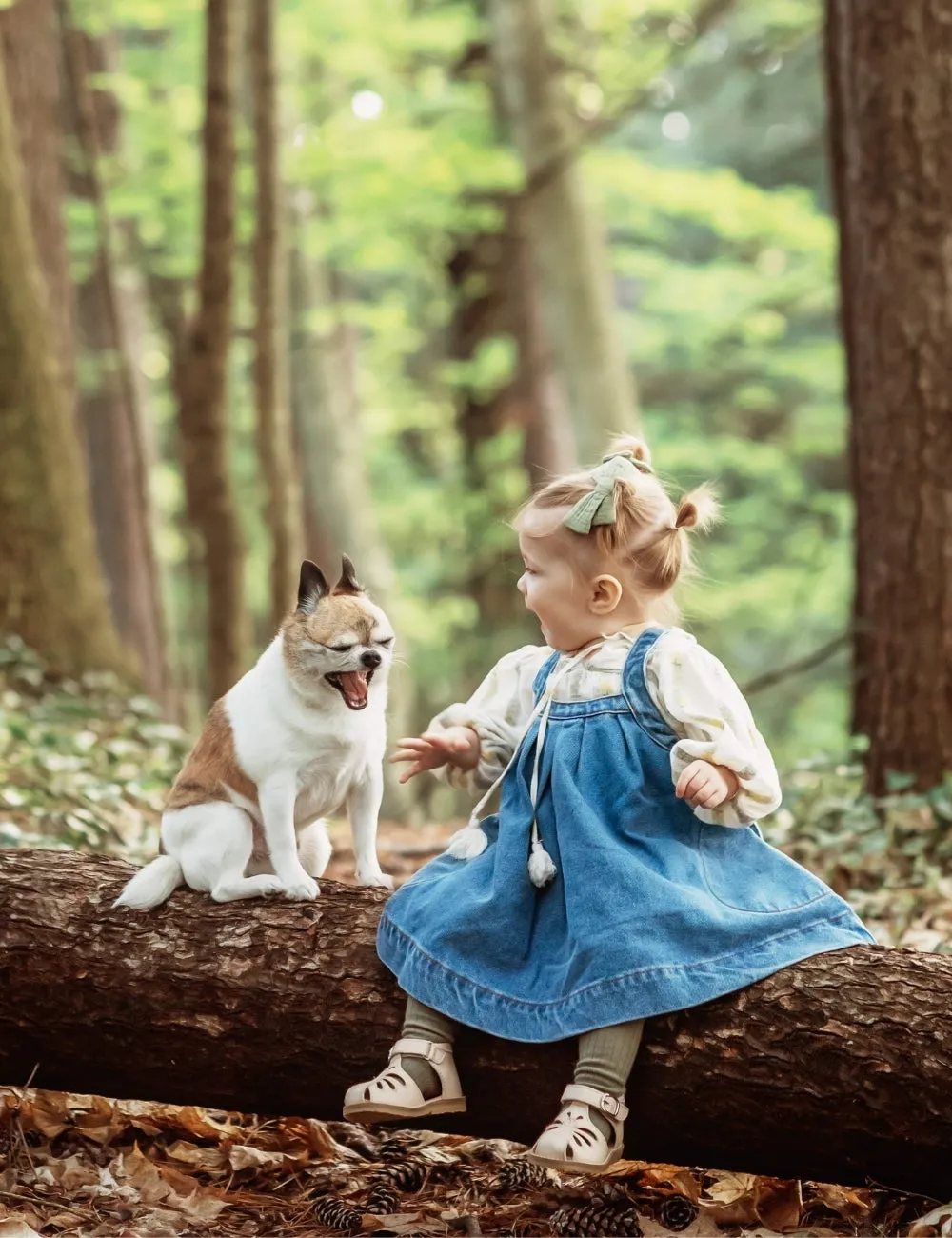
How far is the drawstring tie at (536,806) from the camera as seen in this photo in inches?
121

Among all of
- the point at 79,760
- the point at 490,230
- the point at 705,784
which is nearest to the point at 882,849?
the point at 705,784

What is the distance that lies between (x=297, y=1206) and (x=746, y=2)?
12.5 meters

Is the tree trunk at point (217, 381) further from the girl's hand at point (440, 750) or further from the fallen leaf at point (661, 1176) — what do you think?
the fallen leaf at point (661, 1176)

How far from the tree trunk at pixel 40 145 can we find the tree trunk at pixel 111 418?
77 cm

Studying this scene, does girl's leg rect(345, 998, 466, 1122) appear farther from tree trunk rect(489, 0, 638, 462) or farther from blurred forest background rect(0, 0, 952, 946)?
tree trunk rect(489, 0, 638, 462)

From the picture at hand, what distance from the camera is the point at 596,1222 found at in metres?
2.89

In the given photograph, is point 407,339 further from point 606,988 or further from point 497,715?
point 606,988

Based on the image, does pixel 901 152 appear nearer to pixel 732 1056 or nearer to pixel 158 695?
pixel 732 1056

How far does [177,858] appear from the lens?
3445 millimetres

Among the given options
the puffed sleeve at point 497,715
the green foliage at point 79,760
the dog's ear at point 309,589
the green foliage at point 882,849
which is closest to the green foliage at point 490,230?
the green foliage at point 882,849

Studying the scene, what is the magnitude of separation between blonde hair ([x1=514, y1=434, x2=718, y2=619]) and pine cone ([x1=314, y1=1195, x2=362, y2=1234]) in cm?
155

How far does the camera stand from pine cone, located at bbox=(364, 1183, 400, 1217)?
307 cm

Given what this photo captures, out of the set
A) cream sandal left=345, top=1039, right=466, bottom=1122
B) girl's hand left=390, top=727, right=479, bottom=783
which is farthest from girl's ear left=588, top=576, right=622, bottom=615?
cream sandal left=345, top=1039, right=466, bottom=1122

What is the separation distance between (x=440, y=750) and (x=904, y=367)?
11.6 feet
